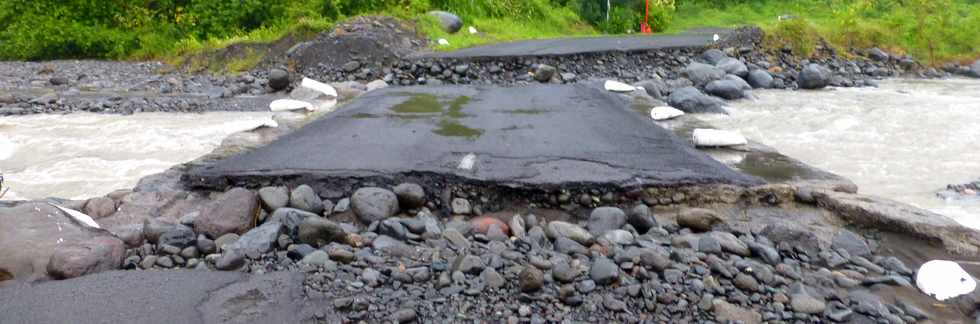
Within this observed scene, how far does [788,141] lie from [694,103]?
1.66 m

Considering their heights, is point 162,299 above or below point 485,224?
above

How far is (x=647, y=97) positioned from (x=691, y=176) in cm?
401

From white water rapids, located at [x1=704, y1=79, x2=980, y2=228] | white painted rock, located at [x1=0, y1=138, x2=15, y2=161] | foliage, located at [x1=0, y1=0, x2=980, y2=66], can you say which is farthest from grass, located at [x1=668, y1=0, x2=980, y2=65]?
white painted rock, located at [x1=0, y1=138, x2=15, y2=161]

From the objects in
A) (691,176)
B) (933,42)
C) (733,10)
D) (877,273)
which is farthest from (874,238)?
(733,10)

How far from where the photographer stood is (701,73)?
11.4 meters

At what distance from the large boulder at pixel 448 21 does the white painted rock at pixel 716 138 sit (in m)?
9.63

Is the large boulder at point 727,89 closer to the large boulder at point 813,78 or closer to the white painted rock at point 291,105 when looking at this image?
the large boulder at point 813,78

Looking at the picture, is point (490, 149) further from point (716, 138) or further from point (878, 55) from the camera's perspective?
point (878, 55)

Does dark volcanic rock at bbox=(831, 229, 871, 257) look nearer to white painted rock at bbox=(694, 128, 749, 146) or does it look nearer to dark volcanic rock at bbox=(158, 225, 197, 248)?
white painted rock at bbox=(694, 128, 749, 146)

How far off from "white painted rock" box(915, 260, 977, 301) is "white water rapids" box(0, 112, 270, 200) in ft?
17.6

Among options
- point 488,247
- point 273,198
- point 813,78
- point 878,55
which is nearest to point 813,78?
point 813,78

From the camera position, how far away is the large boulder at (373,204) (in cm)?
454

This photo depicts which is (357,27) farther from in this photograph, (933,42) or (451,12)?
(933,42)

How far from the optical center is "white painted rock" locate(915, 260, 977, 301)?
3.56m
